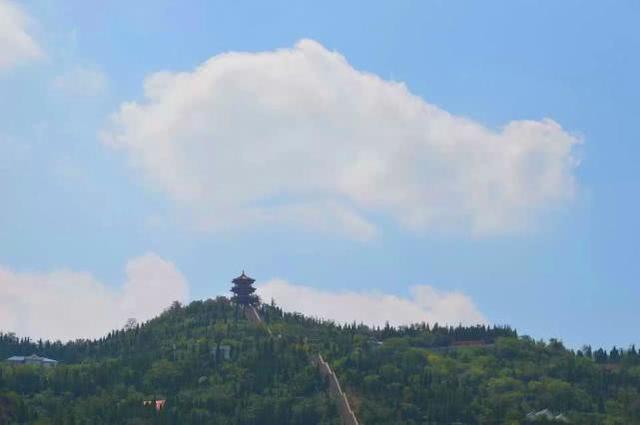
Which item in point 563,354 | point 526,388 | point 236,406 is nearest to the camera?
point 236,406

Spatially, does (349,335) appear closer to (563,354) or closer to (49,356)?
(563,354)

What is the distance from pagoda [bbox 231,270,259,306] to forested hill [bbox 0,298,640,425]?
17.1 feet

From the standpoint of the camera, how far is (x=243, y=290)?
156 m

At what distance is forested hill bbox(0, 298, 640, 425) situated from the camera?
11312 cm

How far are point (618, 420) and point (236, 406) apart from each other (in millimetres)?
29861

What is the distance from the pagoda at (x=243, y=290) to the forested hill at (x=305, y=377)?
5206 mm

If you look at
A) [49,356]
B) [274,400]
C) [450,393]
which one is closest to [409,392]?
[450,393]

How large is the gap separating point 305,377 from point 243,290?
34.9 metres

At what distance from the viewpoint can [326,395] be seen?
118 m

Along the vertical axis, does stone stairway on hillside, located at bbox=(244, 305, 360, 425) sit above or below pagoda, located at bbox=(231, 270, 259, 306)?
below

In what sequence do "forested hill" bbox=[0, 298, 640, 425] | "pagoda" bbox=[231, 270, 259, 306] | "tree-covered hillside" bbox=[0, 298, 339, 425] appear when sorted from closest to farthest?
"tree-covered hillside" bbox=[0, 298, 339, 425], "forested hill" bbox=[0, 298, 640, 425], "pagoda" bbox=[231, 270, 259, 306]

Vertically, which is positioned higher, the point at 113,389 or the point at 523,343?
the point at 523,343

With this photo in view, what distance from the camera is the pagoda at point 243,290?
155 metres

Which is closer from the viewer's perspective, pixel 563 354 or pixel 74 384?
pixel 74 384
